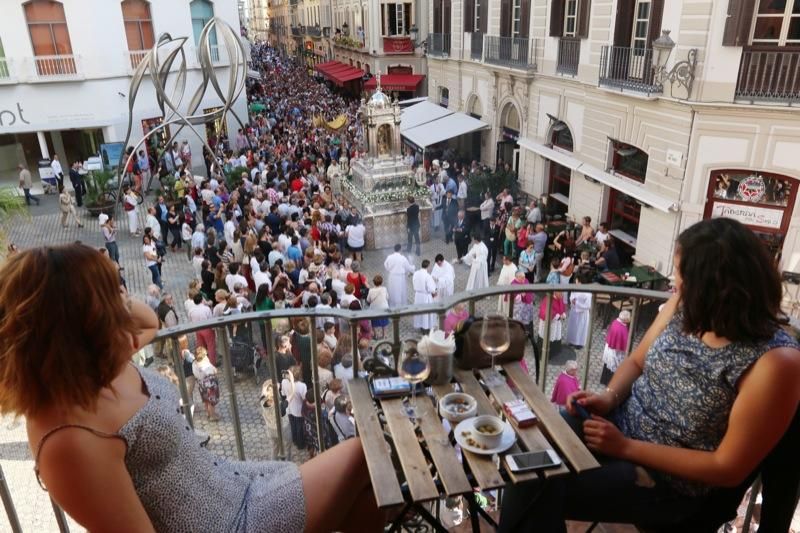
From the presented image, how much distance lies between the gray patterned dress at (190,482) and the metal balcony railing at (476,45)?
21564 millimetres

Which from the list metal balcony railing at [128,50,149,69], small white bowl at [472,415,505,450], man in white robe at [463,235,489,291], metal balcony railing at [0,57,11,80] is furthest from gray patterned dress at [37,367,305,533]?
metal balcony railing at [128,50,149,69]

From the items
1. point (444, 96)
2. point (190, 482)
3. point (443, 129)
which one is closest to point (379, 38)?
point (444, 96)

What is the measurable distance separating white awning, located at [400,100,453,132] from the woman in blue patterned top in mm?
21842

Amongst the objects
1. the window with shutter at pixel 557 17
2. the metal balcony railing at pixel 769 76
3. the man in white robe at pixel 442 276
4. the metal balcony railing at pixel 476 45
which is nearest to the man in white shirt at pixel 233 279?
the man in white robe at pixel 442 276

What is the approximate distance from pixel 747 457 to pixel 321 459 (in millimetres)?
1746

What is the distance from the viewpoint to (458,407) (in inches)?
114

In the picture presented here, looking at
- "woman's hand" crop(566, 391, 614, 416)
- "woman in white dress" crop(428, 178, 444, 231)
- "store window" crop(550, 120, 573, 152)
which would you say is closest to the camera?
"woman's hand" crop(566, 391, 614, 416)

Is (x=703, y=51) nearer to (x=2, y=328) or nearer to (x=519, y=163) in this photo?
(x=519, y=163)

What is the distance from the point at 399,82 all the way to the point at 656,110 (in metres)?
20.4

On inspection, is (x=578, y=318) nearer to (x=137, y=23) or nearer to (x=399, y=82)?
(x=137, y=23)

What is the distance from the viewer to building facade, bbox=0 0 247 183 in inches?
838

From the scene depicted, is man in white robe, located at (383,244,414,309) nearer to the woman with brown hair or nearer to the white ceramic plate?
the white ceramic plate

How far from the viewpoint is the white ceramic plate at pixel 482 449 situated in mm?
2592

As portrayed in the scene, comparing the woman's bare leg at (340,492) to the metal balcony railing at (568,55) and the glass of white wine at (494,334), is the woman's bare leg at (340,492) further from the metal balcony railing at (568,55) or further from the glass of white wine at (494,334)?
the metal balcony railing at (568,55)
